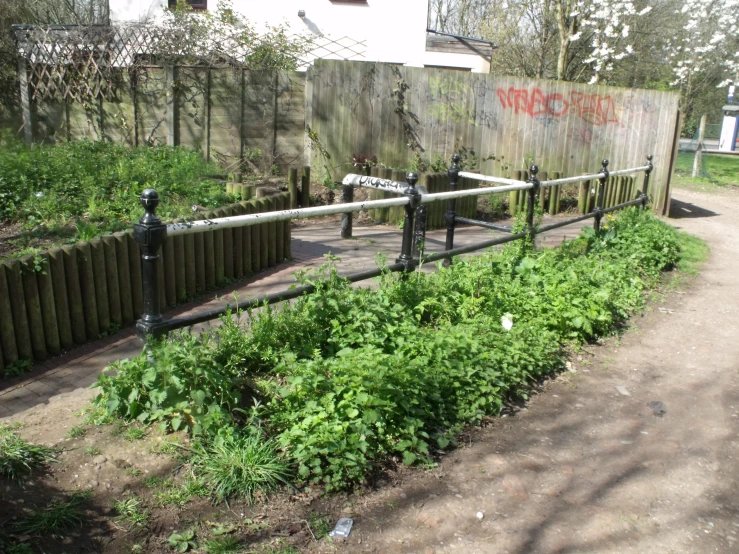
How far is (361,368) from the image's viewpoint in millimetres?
3512

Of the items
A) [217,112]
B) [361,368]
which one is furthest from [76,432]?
[217,112]

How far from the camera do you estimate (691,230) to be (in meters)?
11.3

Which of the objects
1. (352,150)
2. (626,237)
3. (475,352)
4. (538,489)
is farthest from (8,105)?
(538,489)

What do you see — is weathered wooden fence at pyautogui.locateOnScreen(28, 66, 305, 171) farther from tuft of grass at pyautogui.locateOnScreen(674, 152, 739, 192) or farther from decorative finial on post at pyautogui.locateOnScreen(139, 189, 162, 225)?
tuft of grass at pyautogui.locateOnScreen(674, 152, 739, 192)

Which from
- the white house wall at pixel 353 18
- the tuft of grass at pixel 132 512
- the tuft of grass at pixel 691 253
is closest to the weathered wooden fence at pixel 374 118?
the tuft of grass at pixel 691 253

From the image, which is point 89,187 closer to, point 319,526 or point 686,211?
point 319,526

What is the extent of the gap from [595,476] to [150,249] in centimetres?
239

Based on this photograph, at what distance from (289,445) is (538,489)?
1176 mm

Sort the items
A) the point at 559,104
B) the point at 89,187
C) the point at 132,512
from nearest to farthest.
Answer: the point at 132,512 → the point at 89,187 → the point at 559,104

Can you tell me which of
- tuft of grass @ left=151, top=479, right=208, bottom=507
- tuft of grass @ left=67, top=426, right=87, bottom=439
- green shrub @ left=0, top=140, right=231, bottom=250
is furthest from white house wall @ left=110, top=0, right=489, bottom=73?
tuft of grass @ left=151, top=479, right=208, bottom=507

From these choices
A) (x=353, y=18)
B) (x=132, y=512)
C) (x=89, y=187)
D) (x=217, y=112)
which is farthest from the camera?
(x=353, y=18)

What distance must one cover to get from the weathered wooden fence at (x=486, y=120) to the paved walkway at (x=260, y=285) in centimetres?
239

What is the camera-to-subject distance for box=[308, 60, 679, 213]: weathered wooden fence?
11.9 meters

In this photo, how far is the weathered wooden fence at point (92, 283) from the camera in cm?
491
